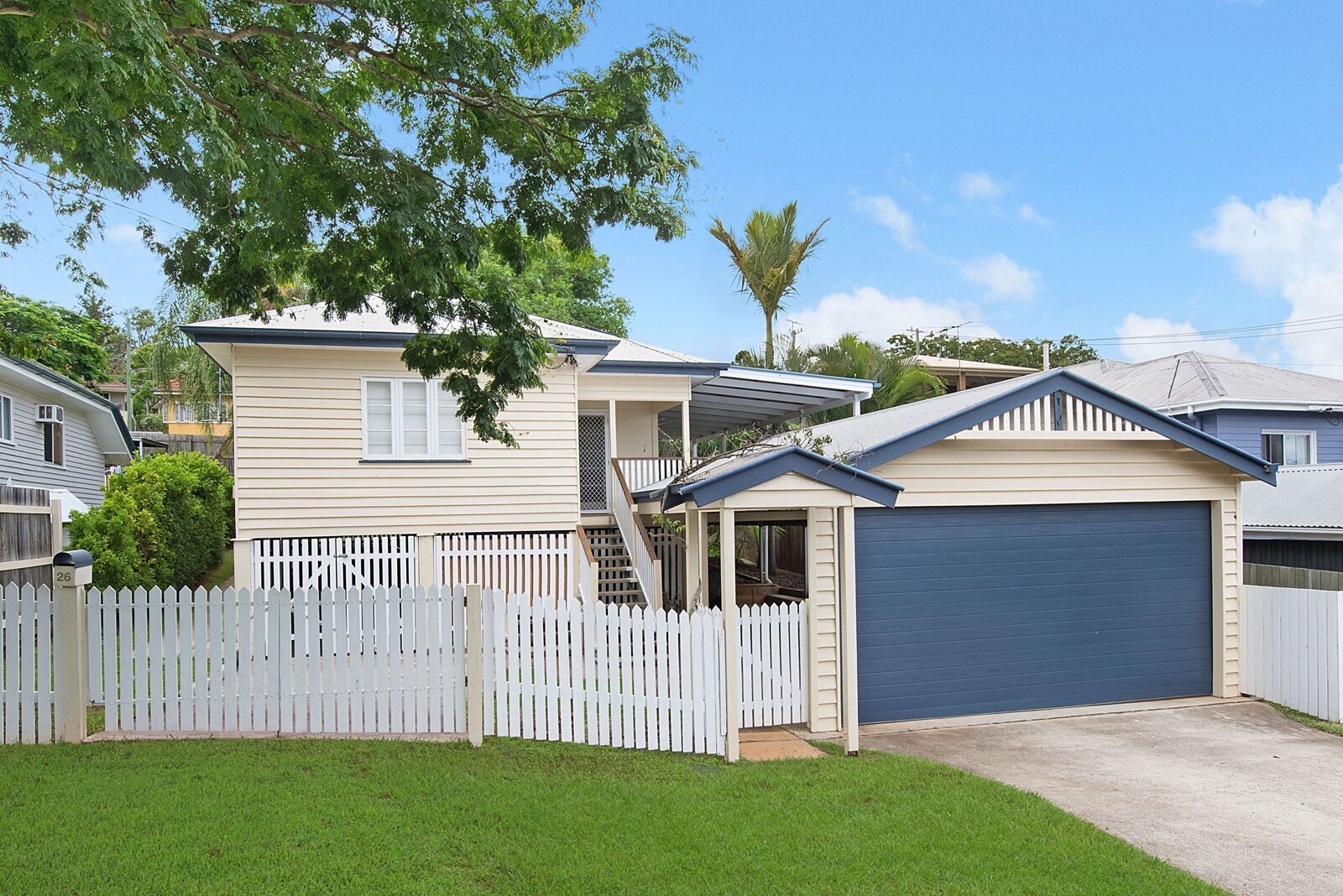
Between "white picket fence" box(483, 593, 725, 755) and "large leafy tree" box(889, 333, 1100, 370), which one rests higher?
"large leafy tree" box(889, 333, 1100, 370)

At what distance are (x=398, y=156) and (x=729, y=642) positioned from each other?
521 cm

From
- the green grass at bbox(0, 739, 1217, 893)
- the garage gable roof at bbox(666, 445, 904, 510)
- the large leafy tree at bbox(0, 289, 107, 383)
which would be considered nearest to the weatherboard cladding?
the garage gable roof at bbox(666, 445, 904, 510)

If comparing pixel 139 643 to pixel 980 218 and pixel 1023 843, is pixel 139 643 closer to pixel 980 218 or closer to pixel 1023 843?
pixel 1023 843

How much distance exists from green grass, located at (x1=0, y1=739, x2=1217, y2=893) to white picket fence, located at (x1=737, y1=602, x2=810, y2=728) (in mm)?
1128

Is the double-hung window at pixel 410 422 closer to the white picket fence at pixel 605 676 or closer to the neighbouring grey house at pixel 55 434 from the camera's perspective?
the neighbouring grey house at pixel 55 434

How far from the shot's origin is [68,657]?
825 cm

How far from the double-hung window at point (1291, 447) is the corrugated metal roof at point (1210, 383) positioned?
92 centimetres

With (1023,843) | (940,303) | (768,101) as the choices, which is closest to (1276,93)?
(768,101)

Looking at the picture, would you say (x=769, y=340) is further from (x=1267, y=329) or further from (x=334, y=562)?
(x=1267, y=329)

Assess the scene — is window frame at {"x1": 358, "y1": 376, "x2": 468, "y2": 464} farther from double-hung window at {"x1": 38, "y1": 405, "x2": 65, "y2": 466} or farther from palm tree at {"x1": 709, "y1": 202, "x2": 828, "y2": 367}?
palm tree at {"x1": 709, "y1": 202, "x2": 828, "y2": 367}

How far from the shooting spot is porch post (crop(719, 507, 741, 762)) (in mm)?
8328

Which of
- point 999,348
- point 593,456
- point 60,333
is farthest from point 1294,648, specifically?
point 999,348

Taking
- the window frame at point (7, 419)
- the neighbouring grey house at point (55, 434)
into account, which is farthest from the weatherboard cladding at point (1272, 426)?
the window frame at point (7, 419)

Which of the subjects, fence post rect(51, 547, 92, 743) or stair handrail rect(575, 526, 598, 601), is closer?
fence post rect(51, 547, 92, 743)
